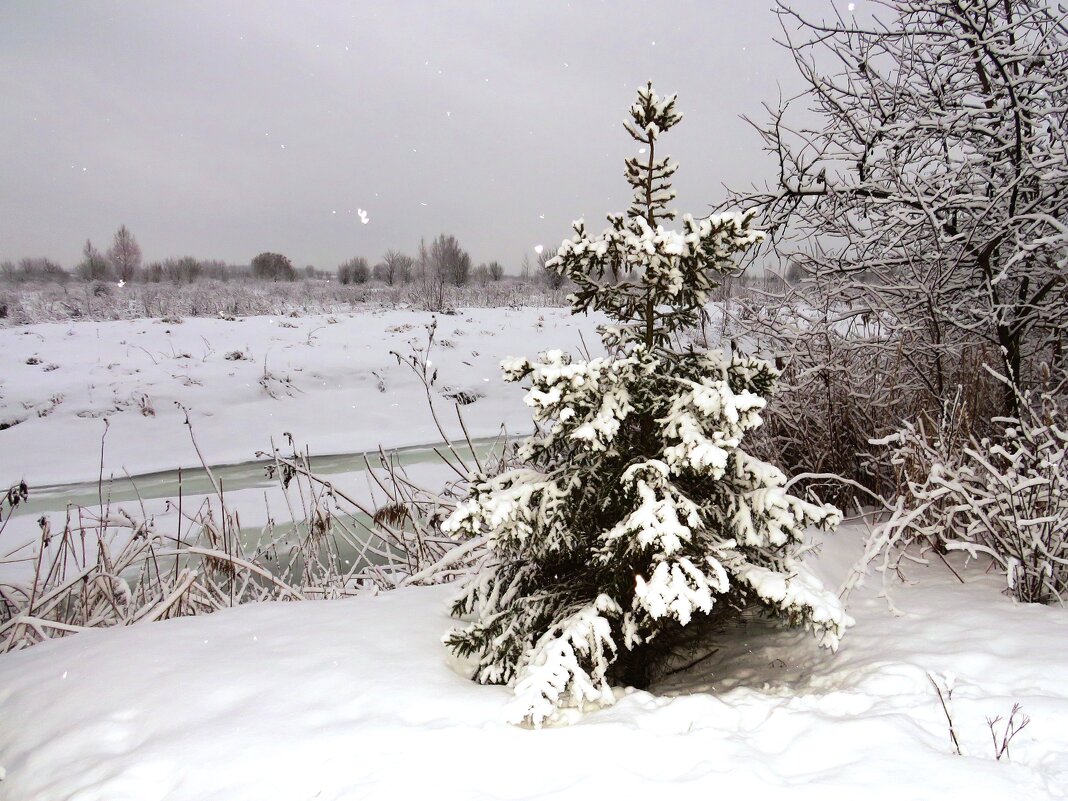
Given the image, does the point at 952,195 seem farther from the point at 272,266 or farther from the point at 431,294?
the point at 272,266

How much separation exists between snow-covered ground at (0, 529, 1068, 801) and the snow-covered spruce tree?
23 cm

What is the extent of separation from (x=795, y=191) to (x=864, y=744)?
13.6 feet

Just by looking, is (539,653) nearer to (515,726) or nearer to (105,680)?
(515,726)

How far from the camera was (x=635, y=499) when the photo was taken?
240 cm

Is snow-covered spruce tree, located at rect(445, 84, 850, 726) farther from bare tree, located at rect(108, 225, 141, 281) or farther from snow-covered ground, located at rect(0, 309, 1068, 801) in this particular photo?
bare tree, located at rect(108, 225, 141, 281)

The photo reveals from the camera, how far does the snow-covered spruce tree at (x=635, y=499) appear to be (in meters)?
2.16

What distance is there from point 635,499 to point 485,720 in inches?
36.8

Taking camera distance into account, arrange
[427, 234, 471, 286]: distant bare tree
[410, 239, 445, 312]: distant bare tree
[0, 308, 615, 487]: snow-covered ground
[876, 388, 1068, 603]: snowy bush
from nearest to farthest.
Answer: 1. [876, 388, 1068, 603]: snowy bush
2. [0, 308, 615, 487]: snow-covered ground
3. [410, 239, 445, 312]: distant bare tree
4. [427, 234, 471, 286]: distant bare tree

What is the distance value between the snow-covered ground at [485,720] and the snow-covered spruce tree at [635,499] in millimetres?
233

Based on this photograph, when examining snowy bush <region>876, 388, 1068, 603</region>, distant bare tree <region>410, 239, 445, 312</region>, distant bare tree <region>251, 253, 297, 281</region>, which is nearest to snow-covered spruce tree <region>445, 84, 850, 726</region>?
snowy bush <region>876, 388, 1068, 603</region>

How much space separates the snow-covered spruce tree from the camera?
2.16 meters

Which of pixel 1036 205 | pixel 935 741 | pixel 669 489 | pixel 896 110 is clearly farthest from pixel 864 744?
pixel 896 110

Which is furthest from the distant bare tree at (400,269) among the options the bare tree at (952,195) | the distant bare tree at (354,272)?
the bare tree at (952,195)

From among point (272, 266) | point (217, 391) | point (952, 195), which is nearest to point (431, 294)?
point (217, 391)
